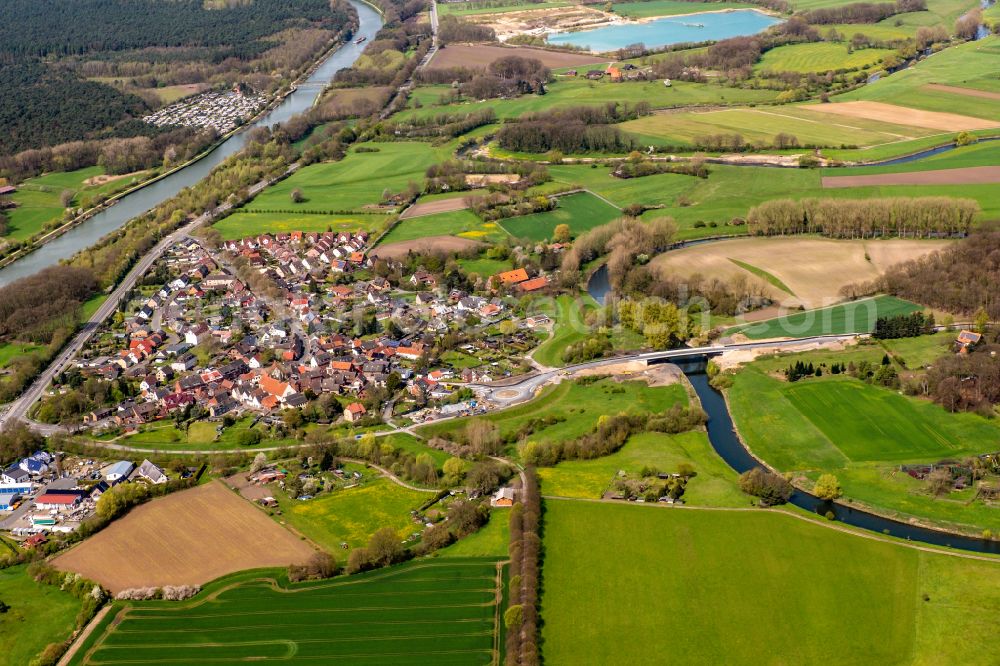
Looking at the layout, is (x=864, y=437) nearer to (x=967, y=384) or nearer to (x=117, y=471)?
(x=967, y=384)

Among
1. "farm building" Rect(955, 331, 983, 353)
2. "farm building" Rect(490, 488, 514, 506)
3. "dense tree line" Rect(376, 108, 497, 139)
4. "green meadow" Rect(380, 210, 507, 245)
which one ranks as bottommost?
"farm building" Rect(490, 488, 514, 506)

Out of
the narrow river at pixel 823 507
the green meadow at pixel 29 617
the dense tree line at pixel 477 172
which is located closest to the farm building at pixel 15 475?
the green meadow at pixel 29 617

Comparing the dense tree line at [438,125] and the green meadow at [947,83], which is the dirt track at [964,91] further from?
the dense tree line at [438,125]

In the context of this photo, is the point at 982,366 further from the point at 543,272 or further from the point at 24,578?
the point at 24,578

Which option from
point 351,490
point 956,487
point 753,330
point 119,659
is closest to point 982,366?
point 956,487

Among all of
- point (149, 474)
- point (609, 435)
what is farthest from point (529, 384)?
point (149, 474)

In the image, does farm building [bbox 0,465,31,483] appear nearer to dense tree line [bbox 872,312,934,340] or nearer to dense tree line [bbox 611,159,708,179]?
dense tree line [bbox 872,312,934,340]

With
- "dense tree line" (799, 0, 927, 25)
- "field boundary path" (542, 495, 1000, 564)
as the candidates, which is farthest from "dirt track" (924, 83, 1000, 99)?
"field boundary path" (542, 495, 1000, 564)
